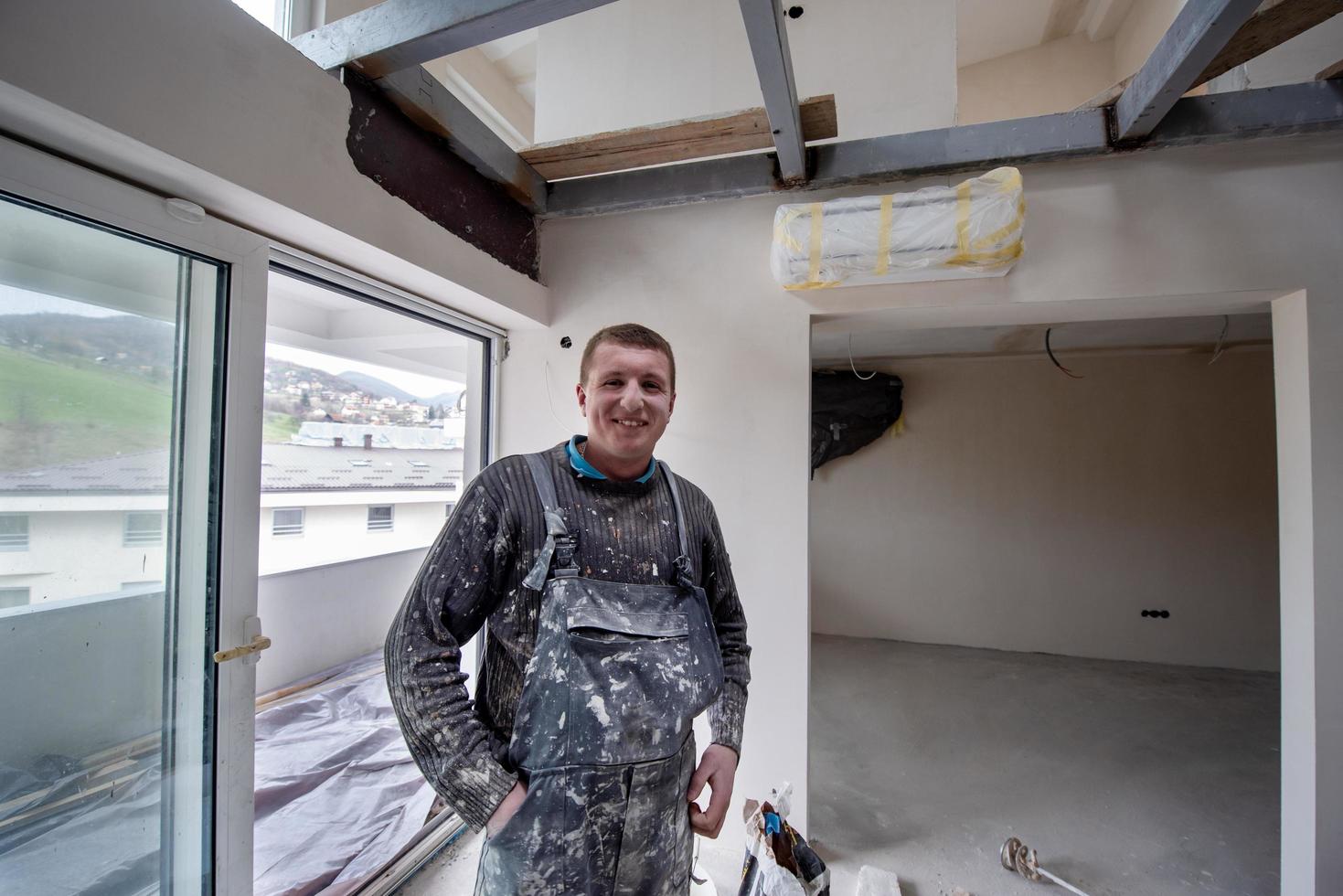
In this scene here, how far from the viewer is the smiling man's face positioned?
102cm

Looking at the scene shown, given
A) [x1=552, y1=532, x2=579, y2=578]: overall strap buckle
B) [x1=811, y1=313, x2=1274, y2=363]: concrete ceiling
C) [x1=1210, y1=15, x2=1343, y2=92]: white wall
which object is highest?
[x1=1210, y1=15, x2=1343, y2=92]: white wall

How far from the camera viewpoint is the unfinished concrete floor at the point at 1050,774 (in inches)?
72.5

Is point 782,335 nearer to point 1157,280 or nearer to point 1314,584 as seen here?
→ point 1157,280

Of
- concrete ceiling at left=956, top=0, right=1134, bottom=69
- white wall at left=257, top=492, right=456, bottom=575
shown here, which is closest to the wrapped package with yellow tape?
concrete ceiling at left=956, top=0, right=1134, bottom=69

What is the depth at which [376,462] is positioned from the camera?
402 cm

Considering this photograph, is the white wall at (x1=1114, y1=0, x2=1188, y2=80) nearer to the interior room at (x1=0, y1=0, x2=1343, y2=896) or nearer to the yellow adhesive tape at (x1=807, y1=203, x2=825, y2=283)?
the interior room at (x1=0, y1=0, x2=1343, y2=896)

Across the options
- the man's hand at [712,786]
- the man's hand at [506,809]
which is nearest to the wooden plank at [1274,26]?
the man's hand at [712,786]

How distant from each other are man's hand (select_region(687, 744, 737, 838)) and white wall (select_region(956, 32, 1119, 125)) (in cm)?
430

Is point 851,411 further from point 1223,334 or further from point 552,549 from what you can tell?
point 552,549

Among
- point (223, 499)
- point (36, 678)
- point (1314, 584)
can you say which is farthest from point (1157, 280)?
point (36, 678)

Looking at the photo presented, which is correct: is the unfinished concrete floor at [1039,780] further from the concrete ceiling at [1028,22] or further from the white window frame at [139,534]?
the concrete ceiling at [1028,22]

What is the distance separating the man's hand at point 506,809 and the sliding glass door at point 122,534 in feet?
2.41

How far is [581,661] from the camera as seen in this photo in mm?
874

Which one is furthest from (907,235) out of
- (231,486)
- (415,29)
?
(231,486)
